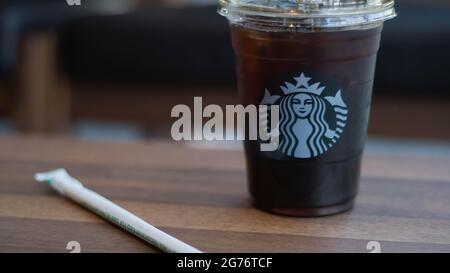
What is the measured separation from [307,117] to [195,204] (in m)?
0.14

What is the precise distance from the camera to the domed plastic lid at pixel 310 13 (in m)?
0.55

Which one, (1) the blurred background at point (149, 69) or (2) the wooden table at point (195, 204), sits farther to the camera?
(1) the blurred background at point (149, 69)

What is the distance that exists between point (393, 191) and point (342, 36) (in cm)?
19

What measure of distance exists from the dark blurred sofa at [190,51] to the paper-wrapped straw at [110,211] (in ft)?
2.63

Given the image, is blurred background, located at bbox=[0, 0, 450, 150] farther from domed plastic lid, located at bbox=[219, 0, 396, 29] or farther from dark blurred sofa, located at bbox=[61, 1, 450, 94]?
domed plastic lid, located at bbox=[219, 0, 396, 29]

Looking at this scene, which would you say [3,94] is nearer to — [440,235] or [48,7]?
[48,7]

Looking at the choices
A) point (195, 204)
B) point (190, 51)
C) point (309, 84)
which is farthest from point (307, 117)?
point (190, 51)

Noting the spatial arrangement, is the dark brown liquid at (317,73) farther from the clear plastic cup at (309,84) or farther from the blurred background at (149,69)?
the blurred background at (149,69)

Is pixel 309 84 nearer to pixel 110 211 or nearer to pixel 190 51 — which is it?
pixel 110 211

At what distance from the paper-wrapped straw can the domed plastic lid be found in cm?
18

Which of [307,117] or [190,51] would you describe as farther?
[190,51]

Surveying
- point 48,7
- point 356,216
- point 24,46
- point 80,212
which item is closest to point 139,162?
point 80,212

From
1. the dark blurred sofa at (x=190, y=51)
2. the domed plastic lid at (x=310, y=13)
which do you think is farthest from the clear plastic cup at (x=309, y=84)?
the dark blurred sofa at (x=190, y=51)

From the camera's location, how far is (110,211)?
595mm
